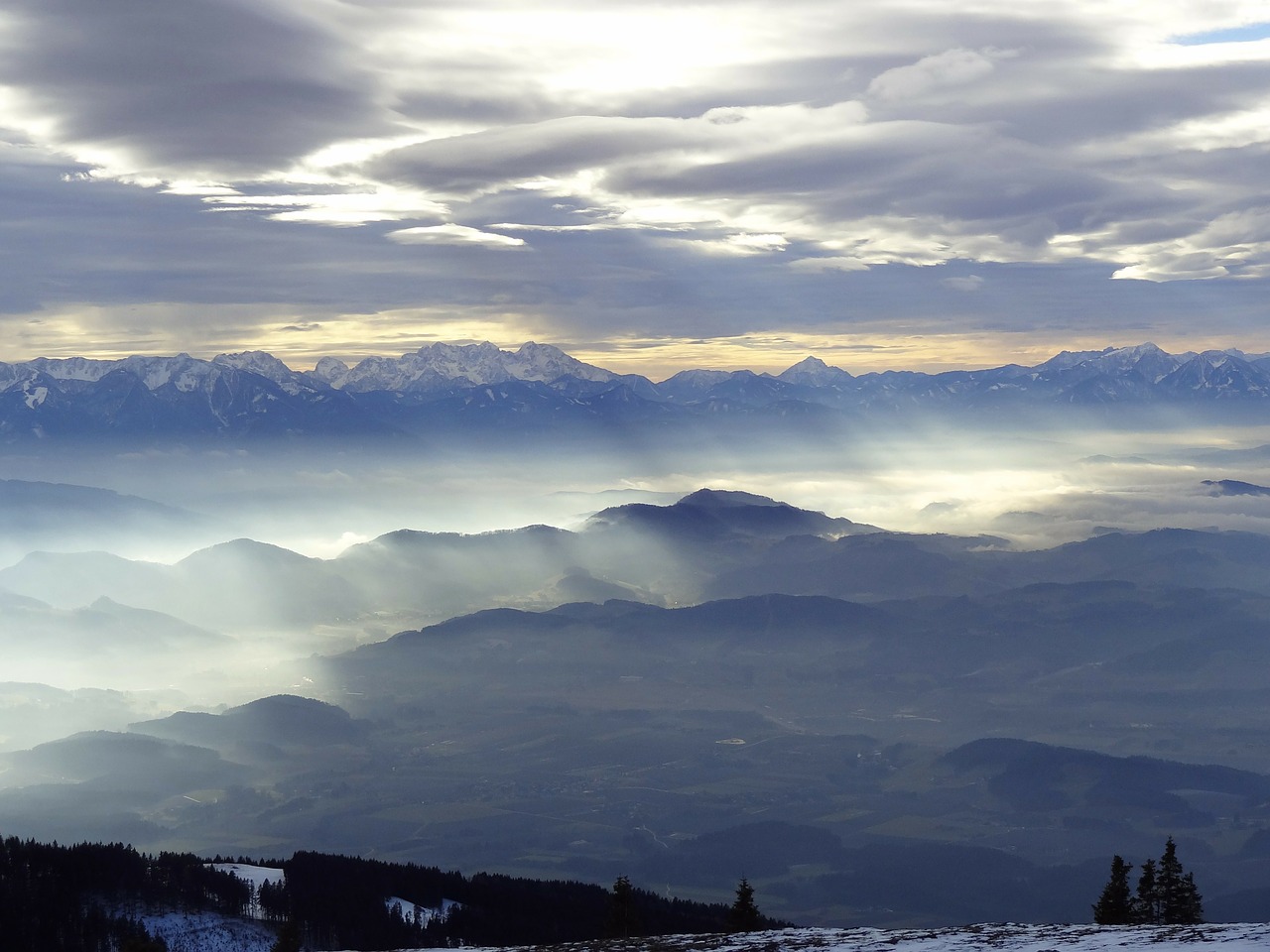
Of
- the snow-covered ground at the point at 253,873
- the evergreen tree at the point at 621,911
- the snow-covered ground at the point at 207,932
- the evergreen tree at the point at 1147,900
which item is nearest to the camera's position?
Answer: the evergreen tree at the point at 1147,900

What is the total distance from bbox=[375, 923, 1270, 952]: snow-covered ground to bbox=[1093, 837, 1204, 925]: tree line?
27.0 metres

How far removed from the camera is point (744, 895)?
10969 centimetres

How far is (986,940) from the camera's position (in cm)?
7350

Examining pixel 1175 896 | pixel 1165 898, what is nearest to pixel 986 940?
pixel 1175 896

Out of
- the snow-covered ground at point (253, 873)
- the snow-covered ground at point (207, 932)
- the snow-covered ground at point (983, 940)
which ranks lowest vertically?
the snow-covered ground at point (207, 932)

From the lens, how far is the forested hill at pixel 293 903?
144750 millimetres

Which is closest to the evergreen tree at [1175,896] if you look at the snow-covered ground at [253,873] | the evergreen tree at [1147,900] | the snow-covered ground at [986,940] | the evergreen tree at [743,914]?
the evergreen tree at [1147,900]

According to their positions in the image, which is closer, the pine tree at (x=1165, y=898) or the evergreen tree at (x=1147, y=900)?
the pine tree at (x=1165, y=898)

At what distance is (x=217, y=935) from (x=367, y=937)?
18.4 metres

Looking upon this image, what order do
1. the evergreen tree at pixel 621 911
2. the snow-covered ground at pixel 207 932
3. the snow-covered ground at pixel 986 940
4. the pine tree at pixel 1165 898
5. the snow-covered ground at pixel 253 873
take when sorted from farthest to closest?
the snow-covered ground at pixel 253 873, the snow-covered ground at pixel 207 932, the evergreen tree at pixel 621 911, the pine tree at pixel 1165 898, the snow-covered ground at pixel 986 940

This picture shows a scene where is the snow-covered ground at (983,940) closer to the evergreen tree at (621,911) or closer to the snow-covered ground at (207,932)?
the evergreen tree at (621,911)

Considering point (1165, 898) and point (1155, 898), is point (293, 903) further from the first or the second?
point (1165, 898)

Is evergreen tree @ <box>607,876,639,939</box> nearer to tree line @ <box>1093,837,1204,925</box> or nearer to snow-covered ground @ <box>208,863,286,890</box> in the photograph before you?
tree line @ <box>1093,837,1204,925</box>

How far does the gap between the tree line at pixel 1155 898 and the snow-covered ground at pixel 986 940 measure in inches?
1062
